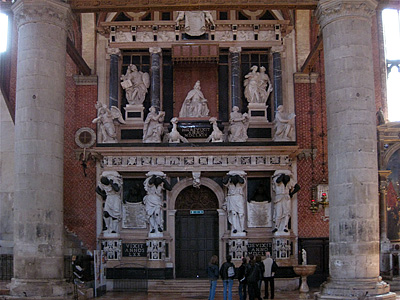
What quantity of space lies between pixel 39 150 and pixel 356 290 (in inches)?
366

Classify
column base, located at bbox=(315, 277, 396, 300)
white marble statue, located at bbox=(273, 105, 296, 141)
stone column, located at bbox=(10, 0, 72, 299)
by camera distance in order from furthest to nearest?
white marble statue, located at bbox=(273, 105, 296, 141), stone column, located at bbox=(10, 0, 72, 299), column base, located at bbox=(315, 277, 396, 300)

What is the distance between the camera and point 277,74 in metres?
22.6

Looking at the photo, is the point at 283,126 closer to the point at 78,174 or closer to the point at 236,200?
the point at 236,200

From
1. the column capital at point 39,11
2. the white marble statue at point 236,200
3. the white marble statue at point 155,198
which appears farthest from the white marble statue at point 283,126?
the column capital at point 39,11

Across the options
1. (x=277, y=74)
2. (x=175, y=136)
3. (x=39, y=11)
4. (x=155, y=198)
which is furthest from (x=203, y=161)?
(x=39, y=11)

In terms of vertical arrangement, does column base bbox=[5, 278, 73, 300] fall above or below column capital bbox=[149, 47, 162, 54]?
below

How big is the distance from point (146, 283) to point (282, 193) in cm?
562

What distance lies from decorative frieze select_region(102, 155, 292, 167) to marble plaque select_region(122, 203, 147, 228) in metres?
1.55

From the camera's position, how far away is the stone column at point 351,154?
52.1ft

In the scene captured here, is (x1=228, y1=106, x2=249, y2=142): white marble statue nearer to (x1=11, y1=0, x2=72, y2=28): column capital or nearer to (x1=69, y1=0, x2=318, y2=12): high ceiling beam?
(x1=69, y1=0, x2=318, y2=12): high ceiling beam

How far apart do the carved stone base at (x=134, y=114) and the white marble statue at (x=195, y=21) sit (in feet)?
11.2

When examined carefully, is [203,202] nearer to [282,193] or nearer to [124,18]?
[282,193]

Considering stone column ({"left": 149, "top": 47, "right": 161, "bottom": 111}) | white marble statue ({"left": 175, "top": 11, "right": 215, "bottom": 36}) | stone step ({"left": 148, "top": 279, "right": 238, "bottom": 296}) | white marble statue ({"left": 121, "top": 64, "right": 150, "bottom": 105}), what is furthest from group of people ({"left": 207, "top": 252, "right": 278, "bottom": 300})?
white marble statue ({"left": 175, "top": 11, "right": 215, "bottom": 36})

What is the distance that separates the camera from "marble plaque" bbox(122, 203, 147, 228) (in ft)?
71.4
